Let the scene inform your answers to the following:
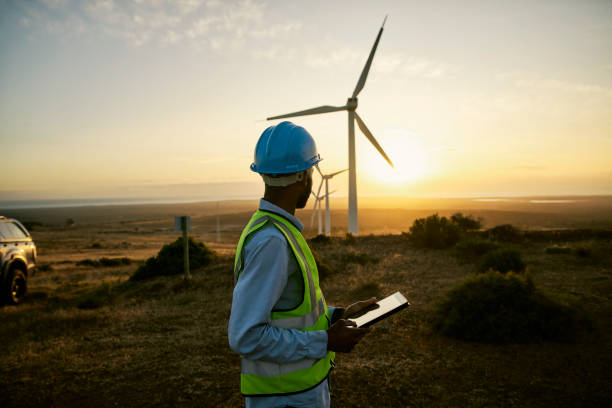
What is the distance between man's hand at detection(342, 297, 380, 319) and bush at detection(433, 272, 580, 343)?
4811mm

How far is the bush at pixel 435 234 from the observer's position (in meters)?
17.5

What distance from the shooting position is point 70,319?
28.1 ft

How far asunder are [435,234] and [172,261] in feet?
39.0

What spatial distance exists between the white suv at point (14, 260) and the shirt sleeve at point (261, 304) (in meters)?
10.7

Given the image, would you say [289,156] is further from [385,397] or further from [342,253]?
[342,253]

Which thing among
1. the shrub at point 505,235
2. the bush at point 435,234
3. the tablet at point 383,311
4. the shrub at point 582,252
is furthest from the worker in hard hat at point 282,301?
the shrub at point 505,235

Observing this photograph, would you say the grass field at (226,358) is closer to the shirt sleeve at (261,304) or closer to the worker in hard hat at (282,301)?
the worker in hard hat at (282,301)

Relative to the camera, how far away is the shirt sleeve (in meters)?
1.67

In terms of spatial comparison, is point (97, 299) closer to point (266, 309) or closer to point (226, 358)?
point (226, 358)

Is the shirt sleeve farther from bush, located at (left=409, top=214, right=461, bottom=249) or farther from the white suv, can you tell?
bush, located at (left=409, top=214, right=461, bottom=249)

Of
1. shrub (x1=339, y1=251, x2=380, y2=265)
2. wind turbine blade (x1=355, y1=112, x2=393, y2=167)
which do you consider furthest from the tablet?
wind turbine blade (x1=355, y1=112, x2=393, y2=167)

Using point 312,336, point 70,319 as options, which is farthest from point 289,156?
point 70,319

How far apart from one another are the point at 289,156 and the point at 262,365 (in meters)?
1.07

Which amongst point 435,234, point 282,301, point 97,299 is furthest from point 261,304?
point 435,234
